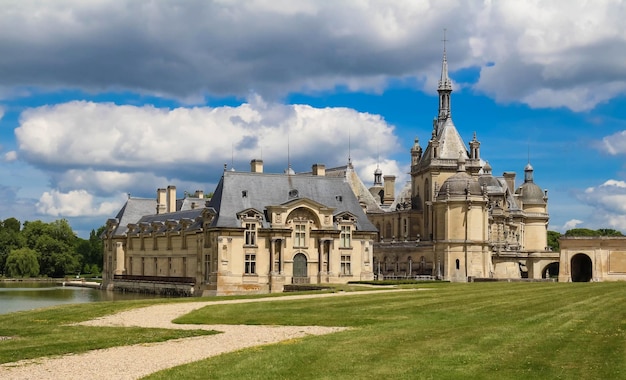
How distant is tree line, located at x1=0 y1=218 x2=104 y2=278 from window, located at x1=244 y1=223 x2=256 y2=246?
188ft

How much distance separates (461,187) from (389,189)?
28750 millimetres

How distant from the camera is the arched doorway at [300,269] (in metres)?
63.6

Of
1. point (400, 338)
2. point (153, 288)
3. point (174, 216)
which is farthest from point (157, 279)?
point (400, 338)

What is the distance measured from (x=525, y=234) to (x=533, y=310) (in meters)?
67.6

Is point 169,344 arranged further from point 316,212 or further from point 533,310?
point 316,212

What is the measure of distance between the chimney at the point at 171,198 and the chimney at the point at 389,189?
88.2 feet

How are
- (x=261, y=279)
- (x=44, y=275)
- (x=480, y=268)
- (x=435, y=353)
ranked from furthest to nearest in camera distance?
(x=44, y=275) < (x=480, y=268) < (x=261, y=279) < (x=435, y=353)

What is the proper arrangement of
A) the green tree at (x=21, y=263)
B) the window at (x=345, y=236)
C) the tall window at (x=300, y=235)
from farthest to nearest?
the green tree at (x=21, y=263)
the window at (x=345, y=236)
the tall window at (x=300, y=235)

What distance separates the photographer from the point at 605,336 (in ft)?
72.0

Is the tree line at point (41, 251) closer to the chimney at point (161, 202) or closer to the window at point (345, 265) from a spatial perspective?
the chimney at point (161, 202)

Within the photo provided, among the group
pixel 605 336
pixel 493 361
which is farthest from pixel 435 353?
pixel 605 336

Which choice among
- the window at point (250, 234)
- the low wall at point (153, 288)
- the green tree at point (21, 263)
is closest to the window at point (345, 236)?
the window at point (250, 234)

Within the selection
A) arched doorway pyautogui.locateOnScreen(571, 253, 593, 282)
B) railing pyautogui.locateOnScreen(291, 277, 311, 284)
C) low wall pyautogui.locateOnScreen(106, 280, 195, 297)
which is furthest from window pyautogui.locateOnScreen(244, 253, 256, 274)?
arched doorway pyautogui.locateOnScreen(571, 253, 593, 282)

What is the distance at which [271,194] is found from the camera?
2576 inches
